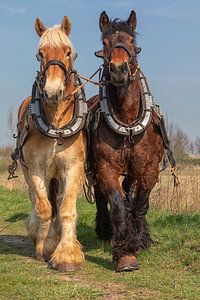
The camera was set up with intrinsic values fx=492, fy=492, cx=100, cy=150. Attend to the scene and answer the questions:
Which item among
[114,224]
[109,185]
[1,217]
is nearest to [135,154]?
[109,185]

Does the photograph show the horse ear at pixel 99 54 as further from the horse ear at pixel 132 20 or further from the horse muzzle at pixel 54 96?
the horse muzzle at pixel 54 96

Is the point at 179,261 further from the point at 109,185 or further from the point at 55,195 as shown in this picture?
the point at 55,195

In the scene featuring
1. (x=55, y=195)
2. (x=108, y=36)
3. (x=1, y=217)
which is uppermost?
(x=108, y=36)

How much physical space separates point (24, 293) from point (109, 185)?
1500mm

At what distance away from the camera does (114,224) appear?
5160 millimetres

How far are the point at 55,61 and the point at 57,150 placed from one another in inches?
38.2

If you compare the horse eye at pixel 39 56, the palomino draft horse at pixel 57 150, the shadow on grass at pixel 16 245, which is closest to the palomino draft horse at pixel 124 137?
the palomino draft horse at pixel 57 150

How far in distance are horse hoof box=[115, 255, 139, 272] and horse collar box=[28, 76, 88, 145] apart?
1.40 meters

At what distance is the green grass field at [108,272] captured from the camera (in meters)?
4.21

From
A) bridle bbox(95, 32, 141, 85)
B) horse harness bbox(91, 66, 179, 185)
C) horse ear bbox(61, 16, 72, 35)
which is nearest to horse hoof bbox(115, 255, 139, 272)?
horse harness bbox(91, 66, 179, 185)

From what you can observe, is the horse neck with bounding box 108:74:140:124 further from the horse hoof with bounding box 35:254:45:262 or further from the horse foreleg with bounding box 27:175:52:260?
the horse hoof with bounding box 35:254:45:262

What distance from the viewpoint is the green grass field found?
4207mm

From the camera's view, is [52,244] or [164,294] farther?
[52,244]

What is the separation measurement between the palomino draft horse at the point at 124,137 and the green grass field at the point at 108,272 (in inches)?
11.9
